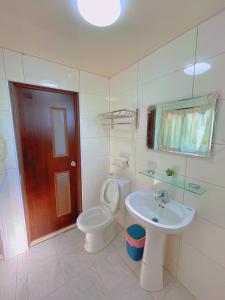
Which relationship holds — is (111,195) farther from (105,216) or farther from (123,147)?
(123,147)

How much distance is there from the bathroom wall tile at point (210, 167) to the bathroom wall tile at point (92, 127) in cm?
125

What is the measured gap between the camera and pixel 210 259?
1085mm

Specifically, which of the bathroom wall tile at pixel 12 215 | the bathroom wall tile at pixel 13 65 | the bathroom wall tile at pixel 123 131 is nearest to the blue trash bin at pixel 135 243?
the bathroom wall tile at pixel 123 131

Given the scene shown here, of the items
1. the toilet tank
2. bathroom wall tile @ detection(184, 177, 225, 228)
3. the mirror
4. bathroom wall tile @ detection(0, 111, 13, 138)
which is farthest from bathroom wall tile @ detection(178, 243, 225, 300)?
bathroom wall tile @ detection(0, 111, 13, 138)

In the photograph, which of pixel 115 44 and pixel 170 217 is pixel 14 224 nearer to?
pixel 170 217

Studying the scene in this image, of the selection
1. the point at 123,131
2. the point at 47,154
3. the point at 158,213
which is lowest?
the point at 158,213

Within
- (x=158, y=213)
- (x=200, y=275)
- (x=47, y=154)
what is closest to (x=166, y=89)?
(x=158, y=213)

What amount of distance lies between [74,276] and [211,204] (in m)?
1.44

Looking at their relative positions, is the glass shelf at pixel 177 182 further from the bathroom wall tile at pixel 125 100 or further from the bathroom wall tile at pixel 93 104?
the bathroom wall tile at pixel 93 104

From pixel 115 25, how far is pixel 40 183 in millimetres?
1782

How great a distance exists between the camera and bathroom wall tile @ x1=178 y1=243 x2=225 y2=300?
1.05 metres

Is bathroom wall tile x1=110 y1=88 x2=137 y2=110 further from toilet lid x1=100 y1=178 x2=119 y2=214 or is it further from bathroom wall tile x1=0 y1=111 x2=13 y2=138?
bathroom wall tile x1=0 y1=111 x2=13 y2=138

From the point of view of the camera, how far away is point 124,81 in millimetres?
1791

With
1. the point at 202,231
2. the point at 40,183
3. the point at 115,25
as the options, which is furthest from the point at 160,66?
the point at 40,183
